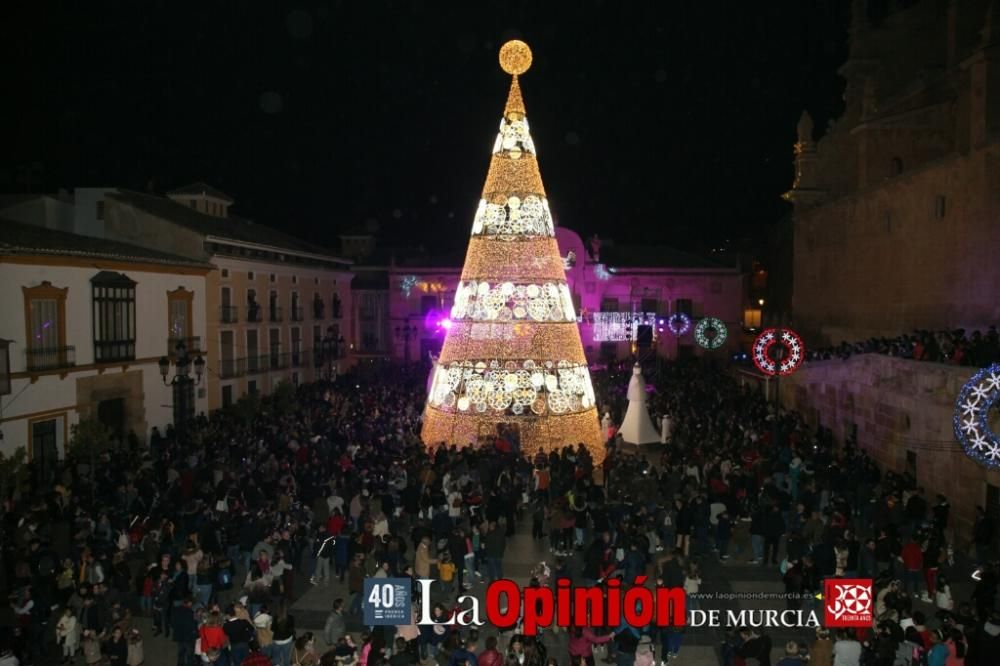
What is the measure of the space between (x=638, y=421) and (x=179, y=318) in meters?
17.4

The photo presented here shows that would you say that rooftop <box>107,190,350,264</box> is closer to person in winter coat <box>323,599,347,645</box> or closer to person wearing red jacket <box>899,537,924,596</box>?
person in winter coat <box>323,599,347,645</box>

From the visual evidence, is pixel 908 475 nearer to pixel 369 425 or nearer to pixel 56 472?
pixel 369 425

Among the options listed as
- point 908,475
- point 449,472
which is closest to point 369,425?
point 449,472

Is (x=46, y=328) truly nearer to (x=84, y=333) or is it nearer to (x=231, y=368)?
(x=84, y=333)

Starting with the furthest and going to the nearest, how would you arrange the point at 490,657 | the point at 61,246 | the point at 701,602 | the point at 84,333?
the point at 84,333
the point at 61,246
the point at 701,602
the point at 490,657

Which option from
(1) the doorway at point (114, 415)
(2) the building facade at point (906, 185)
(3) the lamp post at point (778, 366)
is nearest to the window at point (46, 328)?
(1) the doorway at point (114, 415)

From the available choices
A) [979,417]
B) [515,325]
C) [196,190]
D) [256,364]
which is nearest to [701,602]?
[979,417]

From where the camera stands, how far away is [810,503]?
13.7 m

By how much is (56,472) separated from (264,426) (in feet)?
17.8

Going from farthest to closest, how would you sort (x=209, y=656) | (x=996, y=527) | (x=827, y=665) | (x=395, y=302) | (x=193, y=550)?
(x=395, y=302), (x=996, y=527), (x=193, y=550), (x=209, y=656), (x=827, y=665)

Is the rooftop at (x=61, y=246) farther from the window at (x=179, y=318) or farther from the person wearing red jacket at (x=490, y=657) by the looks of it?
the person wearing red jacket at (x=490, y=657)

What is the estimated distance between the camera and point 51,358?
2148cm

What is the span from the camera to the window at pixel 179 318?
27453mm

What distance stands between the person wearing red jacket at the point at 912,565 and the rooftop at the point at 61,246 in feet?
69.8
